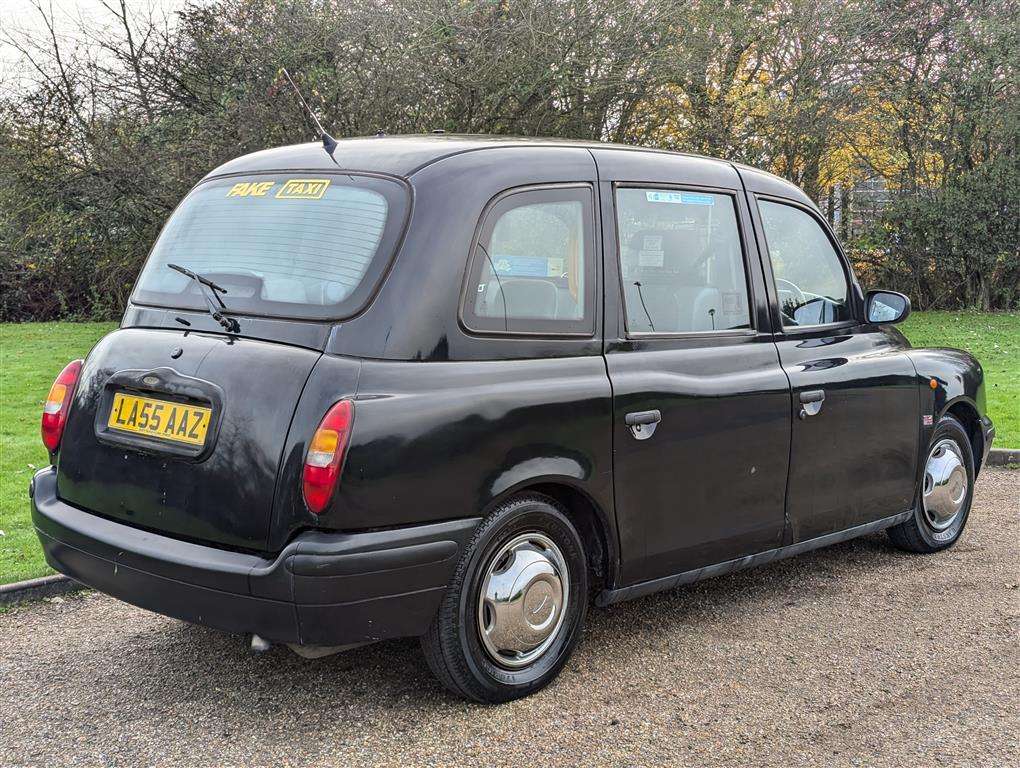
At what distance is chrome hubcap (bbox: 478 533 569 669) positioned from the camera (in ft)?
12.2

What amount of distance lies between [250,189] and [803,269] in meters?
2.57

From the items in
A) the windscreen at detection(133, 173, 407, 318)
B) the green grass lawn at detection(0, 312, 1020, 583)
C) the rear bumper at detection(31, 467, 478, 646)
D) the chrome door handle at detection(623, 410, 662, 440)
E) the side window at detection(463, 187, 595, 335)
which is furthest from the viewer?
the green grass lawn at detection(0, 312, 1020, 583)

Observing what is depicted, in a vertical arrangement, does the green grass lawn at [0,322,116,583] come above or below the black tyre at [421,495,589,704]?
below

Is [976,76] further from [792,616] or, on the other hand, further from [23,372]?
[792,616]

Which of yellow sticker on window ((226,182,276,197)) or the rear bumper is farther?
yellow sticker on window ((226,182,276,197))

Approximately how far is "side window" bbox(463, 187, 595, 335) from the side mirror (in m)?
1.93

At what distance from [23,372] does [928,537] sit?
1122cm

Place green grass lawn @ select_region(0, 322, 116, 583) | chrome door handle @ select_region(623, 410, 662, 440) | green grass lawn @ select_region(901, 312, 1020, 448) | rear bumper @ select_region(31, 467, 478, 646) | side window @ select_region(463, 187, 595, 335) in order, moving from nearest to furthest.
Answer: rear bumper @ select_region(31, 467, 478, 646), side window @ select_region(463, 187, 595, 335), chrome door handle @ select_region(623, 410, 662, 440), green grass lawn @ select_region(0, 322, 116, 583), green grass lawn @ select_region(901, 312, 1020, 448)

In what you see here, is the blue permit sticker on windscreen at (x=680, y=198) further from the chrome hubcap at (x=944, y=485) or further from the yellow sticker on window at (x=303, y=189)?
the chrome hubcap at (x=944, y=485)

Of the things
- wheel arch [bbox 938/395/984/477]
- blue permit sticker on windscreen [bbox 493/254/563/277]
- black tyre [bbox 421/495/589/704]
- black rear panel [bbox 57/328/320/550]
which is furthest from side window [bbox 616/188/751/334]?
wheel arch [bbox 938/395/984/477]

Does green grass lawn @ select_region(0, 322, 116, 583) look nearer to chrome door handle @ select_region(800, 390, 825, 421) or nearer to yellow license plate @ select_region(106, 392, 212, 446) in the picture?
yellow license plate @ select_region(106, 392, 212, 446)

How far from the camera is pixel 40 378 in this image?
504 inches

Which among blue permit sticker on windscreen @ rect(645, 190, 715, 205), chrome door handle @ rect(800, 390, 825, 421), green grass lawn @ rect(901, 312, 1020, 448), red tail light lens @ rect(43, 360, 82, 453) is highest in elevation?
blue permit sticker on windscreen @ rect(645, 190, 715, 205)

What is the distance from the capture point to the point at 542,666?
154 inches
